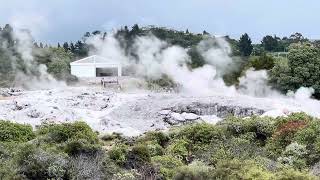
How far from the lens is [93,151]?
91.6 ft

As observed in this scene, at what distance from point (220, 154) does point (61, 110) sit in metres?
18.8

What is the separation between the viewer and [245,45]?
247 ft

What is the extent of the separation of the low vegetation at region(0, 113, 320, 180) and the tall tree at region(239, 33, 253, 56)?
36455 mm

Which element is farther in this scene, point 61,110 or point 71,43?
point 71,43

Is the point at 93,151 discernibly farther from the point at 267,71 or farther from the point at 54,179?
the point at 267,71

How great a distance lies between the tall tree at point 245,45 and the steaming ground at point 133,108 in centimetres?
2335

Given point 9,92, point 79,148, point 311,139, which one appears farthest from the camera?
point 9,92

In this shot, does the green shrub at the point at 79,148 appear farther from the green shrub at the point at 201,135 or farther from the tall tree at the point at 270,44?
the tall tree at the point at 270,44

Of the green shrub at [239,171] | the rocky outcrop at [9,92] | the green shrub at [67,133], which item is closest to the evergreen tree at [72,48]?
the rocky outcrop at [9,92]

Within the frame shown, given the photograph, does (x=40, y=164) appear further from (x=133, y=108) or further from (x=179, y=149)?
(x=133, y=108)

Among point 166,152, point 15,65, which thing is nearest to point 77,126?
point 166,152

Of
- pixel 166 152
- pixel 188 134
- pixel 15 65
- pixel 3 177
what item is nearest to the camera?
pixel 3 177

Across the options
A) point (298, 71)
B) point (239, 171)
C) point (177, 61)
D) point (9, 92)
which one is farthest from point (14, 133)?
point (177, 61)

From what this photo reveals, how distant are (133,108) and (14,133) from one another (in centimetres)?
1350
